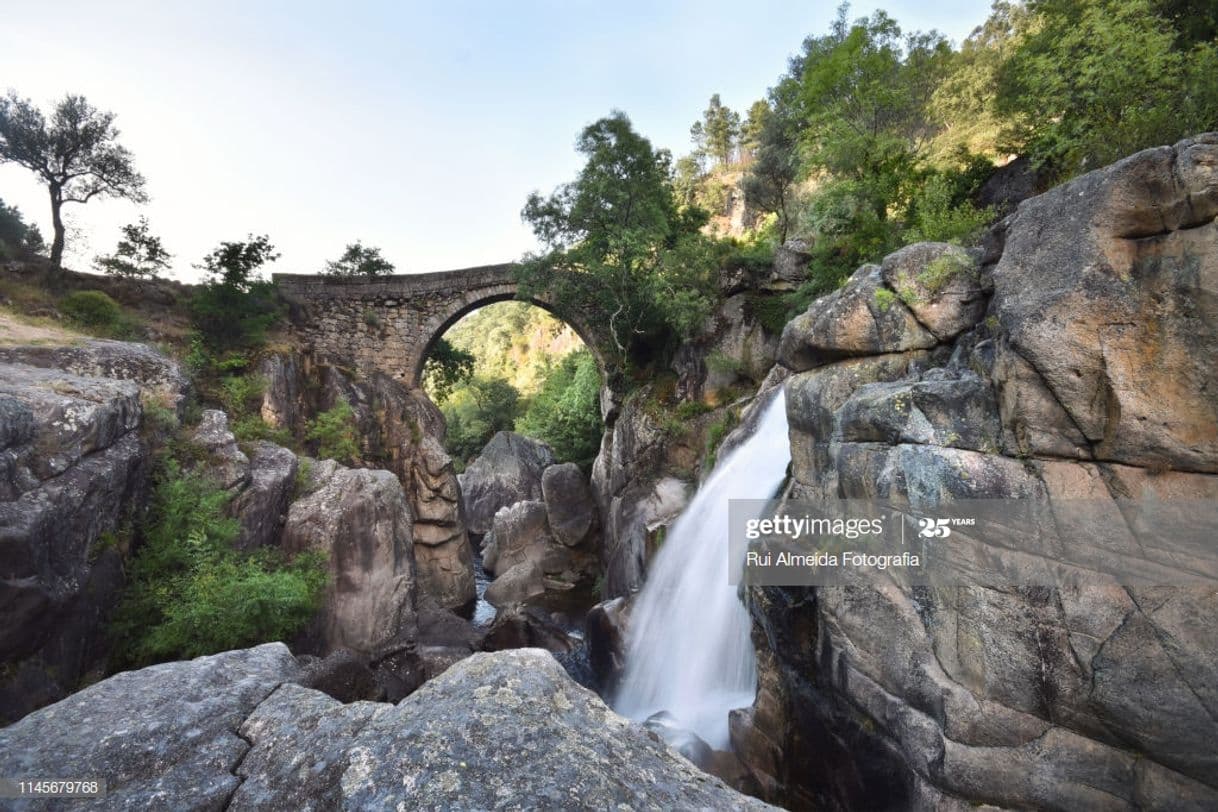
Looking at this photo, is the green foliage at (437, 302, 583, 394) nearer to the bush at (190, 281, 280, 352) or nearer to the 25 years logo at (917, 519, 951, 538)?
the bush at (190, 281, 280, 352)

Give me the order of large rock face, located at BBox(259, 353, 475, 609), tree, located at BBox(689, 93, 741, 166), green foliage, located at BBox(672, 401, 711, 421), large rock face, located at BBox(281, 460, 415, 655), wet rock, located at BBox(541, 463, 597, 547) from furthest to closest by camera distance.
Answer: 1. tree, located at BBox(689, 93, 741, 166)
2. wet rock, located at BBox(541, 463, 597, 547)
3. green foliage, located at BBox(672, 401, 711, 421)
4. large rock face, located at BBox(259, 353, 475, 609)
5. large rock face, located at BBox(281, 460, 415, 655)

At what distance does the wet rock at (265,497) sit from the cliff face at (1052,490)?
962cm

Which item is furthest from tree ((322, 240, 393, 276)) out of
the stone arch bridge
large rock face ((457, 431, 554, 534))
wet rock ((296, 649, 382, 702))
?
wet rock ((296, 649, 382, 702))

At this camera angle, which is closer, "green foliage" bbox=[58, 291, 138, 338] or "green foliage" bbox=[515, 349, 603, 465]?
"green foliage" bbox=[58, 291, 138, 338]

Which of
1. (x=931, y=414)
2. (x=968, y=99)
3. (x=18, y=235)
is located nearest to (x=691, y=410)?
(x=931, y=414)

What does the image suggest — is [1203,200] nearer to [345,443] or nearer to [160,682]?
[160,682]

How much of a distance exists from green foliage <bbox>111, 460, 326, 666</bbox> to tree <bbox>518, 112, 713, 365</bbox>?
11588mm

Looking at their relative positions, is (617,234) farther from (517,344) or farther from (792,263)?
(517,344)

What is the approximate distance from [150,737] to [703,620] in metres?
8.52

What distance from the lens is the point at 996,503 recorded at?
4.67 meters

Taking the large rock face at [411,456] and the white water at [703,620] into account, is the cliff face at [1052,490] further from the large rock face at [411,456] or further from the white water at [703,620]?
the large rock face at [411,456]

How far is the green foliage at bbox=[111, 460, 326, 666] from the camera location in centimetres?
694

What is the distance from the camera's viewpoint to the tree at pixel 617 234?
53.0 feet

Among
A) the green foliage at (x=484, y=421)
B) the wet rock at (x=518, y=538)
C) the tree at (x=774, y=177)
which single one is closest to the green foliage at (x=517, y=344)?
the green foliage at (x=484, y=421)
